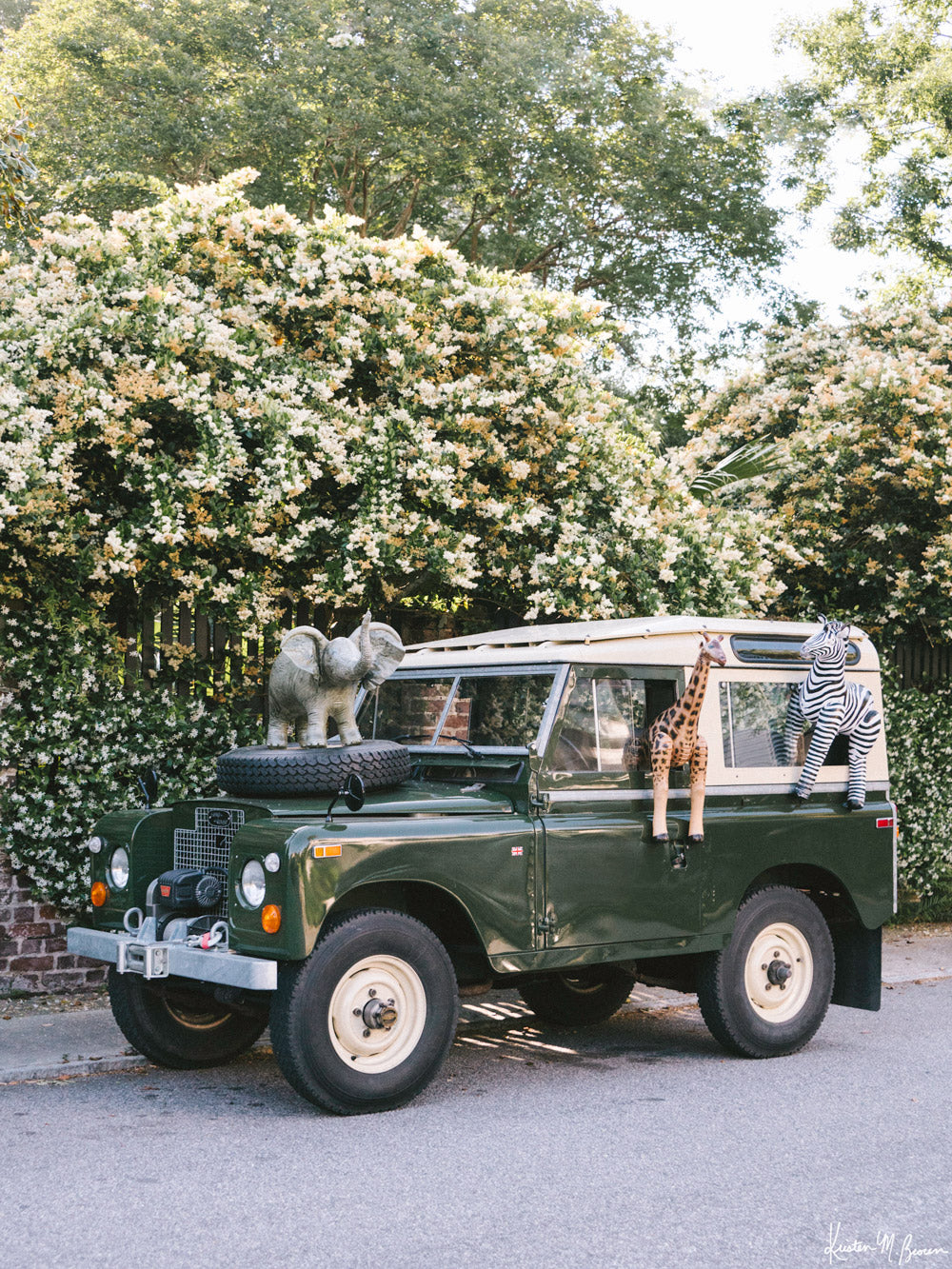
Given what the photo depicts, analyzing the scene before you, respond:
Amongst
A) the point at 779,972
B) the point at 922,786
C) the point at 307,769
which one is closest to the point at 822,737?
the point at 779,972

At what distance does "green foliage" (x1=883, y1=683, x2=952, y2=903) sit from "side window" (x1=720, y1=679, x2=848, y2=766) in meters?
4.90

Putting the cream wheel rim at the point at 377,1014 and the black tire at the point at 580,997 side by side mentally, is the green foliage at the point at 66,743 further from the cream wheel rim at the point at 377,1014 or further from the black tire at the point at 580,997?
the cream wheel rim at the point at 377,1014

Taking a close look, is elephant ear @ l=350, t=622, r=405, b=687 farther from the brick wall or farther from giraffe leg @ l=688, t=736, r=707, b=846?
the brick wall

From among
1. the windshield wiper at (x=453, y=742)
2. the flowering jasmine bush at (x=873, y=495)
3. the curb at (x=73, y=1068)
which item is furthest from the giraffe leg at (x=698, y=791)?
the flowering jasmine bush at (x=873, y=495)

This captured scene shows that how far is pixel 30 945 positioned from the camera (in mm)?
8336

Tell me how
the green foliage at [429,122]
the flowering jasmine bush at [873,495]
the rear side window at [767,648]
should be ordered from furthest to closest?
the green foliage at [429,122] → the flowering jasmine bush at [873,495] → the rear side window at [767,648]

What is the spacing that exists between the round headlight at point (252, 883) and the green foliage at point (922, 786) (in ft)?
26.4

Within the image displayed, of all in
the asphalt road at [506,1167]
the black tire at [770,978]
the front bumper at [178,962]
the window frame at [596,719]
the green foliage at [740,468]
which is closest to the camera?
the asphalt road at [506,1167]

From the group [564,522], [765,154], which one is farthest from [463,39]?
[564,522]

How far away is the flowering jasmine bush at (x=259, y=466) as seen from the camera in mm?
8266

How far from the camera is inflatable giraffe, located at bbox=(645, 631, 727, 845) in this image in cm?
671

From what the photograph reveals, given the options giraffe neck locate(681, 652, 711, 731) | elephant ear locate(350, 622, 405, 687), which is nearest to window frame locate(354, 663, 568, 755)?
elephant ear locate(350, 622, 405, 687)

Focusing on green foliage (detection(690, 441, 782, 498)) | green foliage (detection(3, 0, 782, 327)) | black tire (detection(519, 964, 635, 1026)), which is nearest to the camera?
black tire (detection(519, 964, 635, 1026))

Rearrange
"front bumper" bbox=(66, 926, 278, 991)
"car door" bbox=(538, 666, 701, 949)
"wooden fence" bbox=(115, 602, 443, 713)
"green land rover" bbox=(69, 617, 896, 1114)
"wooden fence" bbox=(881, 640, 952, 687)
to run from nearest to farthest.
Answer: "front bumper" bbox=(66, 926, 278, 991) → "green land rover" bbox=(69, 617, 896, 1114) → "car door" bbox=(538, 666, 701, 949) → "wooden fence" bbox=(115, 602, 443, 713) → "wooden fence" bbox=(881, 640, 952, 687)
